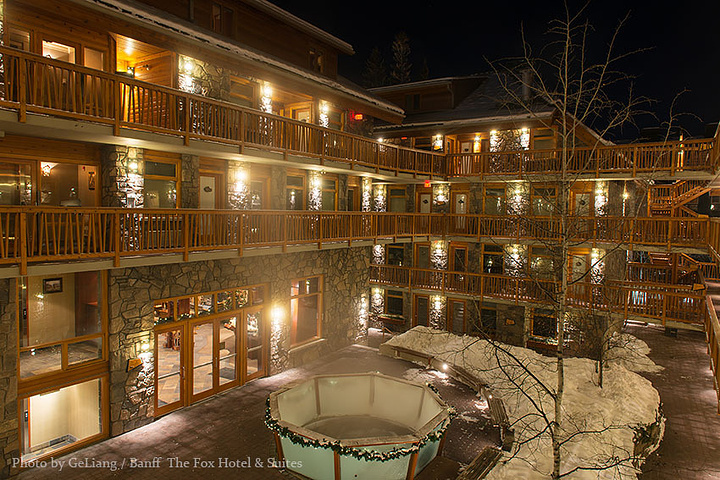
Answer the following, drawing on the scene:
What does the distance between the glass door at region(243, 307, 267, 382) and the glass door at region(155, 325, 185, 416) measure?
2486mm

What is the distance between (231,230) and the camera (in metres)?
11.8

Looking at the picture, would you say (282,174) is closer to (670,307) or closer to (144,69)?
(144,69)

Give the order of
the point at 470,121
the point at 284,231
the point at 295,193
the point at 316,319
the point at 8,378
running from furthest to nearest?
the point at 470,121 < the point at 316,319 < the point at 295,193 < the point at 284,231 < the point at 8,378

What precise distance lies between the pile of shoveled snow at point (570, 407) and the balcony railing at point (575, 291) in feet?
7.80

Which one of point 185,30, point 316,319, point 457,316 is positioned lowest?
point 457,316

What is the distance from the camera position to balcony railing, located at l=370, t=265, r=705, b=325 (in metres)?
16.6

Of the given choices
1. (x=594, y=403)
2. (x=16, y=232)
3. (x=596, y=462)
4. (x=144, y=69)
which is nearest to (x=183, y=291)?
(x=16, y=232)

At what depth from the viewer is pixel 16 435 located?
8977 millimetres

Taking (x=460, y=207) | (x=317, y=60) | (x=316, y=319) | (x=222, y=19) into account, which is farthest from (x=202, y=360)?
(x=460, y=207)

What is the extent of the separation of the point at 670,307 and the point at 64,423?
837 inches

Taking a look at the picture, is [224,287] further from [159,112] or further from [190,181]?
[159,112]

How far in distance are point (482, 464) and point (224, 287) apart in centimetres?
894

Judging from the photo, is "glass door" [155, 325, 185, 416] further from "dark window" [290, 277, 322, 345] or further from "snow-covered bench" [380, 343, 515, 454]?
"snow-covered bench" [380, 343, 515, 454]

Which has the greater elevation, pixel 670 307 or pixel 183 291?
pixel 183 291
